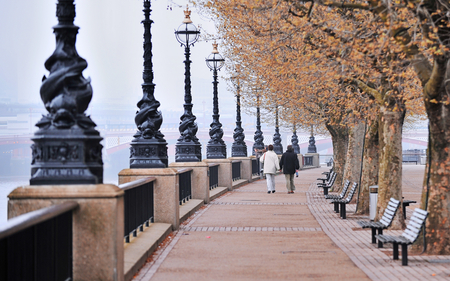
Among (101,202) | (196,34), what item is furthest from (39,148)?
(196,34)

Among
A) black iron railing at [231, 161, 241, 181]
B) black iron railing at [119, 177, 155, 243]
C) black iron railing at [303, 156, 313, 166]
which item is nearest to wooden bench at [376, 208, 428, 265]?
black iron railing at [119, 177, 155, 243]

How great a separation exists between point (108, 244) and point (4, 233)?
242cm

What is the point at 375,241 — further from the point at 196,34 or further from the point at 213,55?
the point at 213,55

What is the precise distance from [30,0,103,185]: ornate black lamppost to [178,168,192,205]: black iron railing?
31.6 feet

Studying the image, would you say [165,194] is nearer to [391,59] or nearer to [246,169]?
[391,59]

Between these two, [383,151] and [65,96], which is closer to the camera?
[65,96]

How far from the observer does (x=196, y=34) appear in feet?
65.0

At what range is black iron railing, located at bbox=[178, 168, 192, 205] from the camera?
57.2 feet

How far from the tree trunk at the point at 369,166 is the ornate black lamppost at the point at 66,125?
37.0ft

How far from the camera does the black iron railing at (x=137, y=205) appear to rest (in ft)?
33.6

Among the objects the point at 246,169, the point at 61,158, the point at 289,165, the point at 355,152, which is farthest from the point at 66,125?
the point at 246,169

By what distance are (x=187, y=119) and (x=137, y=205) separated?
10195 millimetres

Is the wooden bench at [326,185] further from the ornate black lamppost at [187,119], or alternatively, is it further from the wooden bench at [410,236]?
the wooden bench at [410,236]

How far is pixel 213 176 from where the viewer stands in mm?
25406
